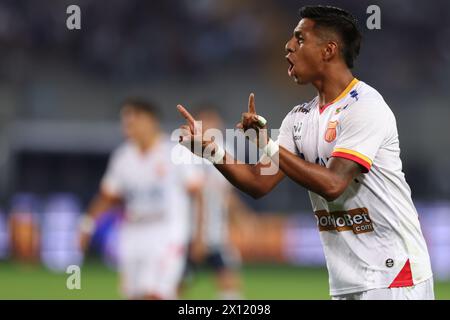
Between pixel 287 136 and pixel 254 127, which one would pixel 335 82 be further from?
pixel 254 127

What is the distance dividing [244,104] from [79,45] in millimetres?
4612

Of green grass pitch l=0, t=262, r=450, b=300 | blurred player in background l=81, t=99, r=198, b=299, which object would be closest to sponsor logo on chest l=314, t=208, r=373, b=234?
blurred player in background l=81, t=99, r=198, b=299

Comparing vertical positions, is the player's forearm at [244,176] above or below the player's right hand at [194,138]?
below

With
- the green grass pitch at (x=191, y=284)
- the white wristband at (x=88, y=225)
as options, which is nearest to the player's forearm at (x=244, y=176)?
the white wristband at (x=88, y=225)

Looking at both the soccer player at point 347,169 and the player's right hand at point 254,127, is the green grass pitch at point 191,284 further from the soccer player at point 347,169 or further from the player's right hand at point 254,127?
the player's right hand at point 254,127

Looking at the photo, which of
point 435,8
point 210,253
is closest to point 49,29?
point 435,8

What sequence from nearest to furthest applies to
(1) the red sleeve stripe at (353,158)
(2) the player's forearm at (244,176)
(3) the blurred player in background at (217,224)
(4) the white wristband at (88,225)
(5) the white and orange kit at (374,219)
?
(1) the red sleeve stripe at (353,158), (5) the white and orange kit at (374,219), (2) the player's forearm at (244,176), (4) the white wristband at (88,225), (3) the blurred player in background at (217,224)

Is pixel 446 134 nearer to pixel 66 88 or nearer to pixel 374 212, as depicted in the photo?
pixel 66 88

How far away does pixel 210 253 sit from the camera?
12.7 meters

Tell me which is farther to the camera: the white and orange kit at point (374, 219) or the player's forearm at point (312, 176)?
the white and orange kit at point (374, 219)

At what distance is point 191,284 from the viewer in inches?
539

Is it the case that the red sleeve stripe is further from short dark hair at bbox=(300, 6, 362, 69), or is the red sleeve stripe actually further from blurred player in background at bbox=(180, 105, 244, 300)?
blurred player in background at bbox=(180, 105, 244, 300)

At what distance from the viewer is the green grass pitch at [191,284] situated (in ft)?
40.3

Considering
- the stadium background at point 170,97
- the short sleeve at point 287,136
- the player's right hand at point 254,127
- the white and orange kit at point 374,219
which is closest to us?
the player's right hand at point 254,127
